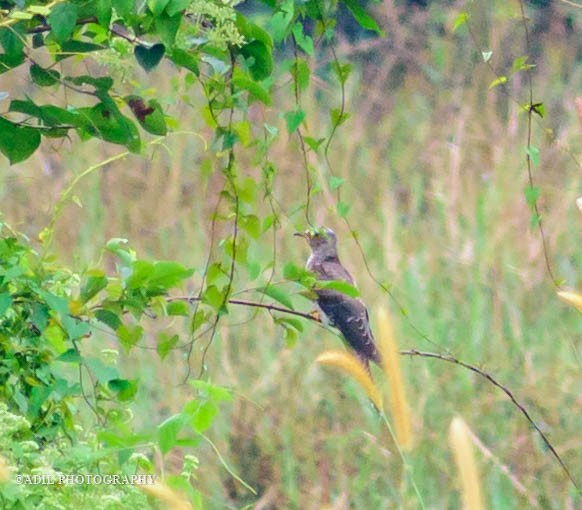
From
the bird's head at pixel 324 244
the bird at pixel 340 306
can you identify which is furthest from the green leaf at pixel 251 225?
the bird's head at pixel 324 244

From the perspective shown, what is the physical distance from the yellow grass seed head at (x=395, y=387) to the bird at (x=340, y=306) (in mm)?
2462

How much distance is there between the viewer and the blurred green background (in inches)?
141

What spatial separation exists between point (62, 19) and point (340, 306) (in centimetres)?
275

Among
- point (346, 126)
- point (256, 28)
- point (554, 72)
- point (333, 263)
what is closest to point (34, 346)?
point (256, 28)

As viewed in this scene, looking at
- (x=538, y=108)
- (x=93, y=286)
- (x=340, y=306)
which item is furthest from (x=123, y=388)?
(x=340, y=306)

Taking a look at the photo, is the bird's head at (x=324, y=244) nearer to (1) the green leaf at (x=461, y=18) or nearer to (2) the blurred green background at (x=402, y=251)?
(2) the blurred green background at (x=402, y=251)

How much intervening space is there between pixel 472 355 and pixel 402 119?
1.74 m

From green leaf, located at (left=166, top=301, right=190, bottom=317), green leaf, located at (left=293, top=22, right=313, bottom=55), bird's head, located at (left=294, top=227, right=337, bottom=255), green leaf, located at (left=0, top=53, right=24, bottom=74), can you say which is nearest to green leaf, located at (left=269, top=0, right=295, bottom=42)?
green leaf, located at (left=293, top=22, right=313, bottom=55)

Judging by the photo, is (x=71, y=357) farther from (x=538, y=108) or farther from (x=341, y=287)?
(x=538, y=108)

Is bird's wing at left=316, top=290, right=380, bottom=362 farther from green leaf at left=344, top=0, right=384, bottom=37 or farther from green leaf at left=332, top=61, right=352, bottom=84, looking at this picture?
green leaf at left=344, top=0, right=384, bottom=37

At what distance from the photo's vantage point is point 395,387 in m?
1.73

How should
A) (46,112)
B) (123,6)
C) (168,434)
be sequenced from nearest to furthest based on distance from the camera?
1. (123,6)
2. (168,434)
3. (46,112)

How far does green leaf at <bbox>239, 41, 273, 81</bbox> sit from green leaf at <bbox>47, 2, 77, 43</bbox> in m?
0.28

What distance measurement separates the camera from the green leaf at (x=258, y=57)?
1.97 metres
